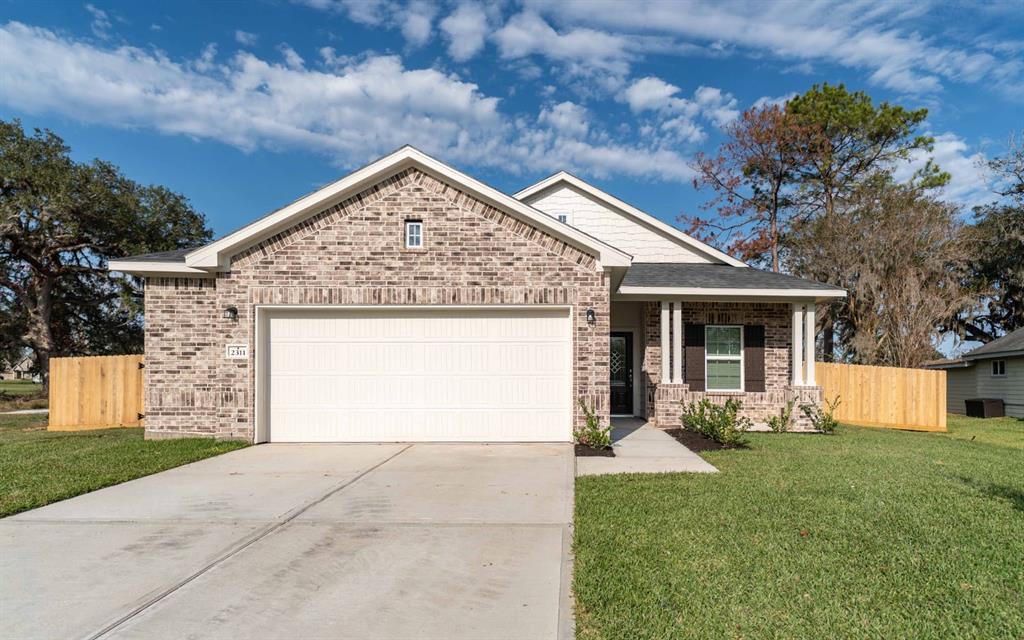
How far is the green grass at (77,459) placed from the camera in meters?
6.52

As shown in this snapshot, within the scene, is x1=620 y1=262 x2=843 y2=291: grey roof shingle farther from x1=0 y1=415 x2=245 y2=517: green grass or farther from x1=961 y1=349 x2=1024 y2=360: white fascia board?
x1=961 y1=349 x2=1024 y2=360: white fascia board

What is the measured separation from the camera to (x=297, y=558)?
4.44 m

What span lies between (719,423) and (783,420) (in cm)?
263

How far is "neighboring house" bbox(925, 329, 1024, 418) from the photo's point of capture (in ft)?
63.4

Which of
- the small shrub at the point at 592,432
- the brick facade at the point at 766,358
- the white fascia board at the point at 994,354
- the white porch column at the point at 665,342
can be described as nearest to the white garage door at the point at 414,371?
the small shrub at the point at 592,432

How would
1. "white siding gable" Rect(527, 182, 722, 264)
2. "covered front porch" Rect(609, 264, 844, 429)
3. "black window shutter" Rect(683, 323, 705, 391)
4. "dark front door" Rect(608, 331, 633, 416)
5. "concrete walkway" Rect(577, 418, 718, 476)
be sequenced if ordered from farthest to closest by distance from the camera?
"white siding gable" Rect(527, 182, 722, 264) → "dark front door" Rect(608, 331, 633, 416) → "black window shutter" Rect(683, 323, 705, 391) → "covered front porch" Rect(609, 264, 844, 429) → "concrete walkway" Rect(577, 418, 718, 476)

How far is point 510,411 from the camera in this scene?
9727 millimetres

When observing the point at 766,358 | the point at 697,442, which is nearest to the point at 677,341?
the point at 766,358

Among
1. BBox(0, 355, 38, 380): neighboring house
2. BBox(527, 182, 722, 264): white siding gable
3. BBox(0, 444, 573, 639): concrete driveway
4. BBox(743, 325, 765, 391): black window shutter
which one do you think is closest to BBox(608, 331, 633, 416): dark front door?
BBox(743, 325, 765, 391): black window shutter

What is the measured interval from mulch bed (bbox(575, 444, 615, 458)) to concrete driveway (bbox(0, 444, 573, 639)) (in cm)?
145

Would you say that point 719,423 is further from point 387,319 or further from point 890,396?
point 890,396

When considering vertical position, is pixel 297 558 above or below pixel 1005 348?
below

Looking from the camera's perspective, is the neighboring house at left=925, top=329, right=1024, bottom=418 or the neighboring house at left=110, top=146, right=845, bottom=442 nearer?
the neighboring house at left=110, top=146, right=845, bottom=442

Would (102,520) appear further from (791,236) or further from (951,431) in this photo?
(791,236)
